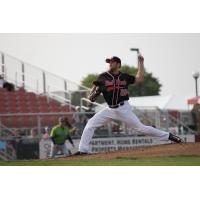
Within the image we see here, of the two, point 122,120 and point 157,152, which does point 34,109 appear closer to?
point 157,152

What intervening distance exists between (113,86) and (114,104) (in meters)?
0.39

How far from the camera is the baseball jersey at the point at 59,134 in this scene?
63.7 feet

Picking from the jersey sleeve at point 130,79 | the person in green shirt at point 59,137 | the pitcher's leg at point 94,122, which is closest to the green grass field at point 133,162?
the pitcher's leg at point 94,122

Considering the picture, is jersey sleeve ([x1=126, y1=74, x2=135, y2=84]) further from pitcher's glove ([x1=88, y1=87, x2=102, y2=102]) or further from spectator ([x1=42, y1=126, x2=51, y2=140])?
spectator ([x1=42, y1=126, x2=51, y2=140])

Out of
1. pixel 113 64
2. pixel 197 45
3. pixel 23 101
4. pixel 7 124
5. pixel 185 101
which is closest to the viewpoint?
pixel 113 64

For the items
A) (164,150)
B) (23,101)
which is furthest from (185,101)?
(164,150)

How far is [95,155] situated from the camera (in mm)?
14188

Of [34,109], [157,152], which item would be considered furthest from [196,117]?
[157,152]

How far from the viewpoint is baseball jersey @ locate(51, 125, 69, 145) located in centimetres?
1941

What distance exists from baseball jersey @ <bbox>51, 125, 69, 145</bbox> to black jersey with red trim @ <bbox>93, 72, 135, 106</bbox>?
232 inches

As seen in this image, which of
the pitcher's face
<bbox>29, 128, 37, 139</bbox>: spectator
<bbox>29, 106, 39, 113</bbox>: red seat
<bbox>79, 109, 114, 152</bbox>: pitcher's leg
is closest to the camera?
<bbox>79, 109, 114, 152</bbox>: pitcher's leg

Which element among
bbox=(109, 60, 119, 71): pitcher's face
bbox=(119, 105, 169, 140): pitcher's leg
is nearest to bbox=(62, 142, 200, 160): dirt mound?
bbox=(119, 105, 169, 140): pitcher's leg

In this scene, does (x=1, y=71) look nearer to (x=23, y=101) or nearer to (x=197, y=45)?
(x=23, y=101)

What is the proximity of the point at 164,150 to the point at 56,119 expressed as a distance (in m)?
7.01
